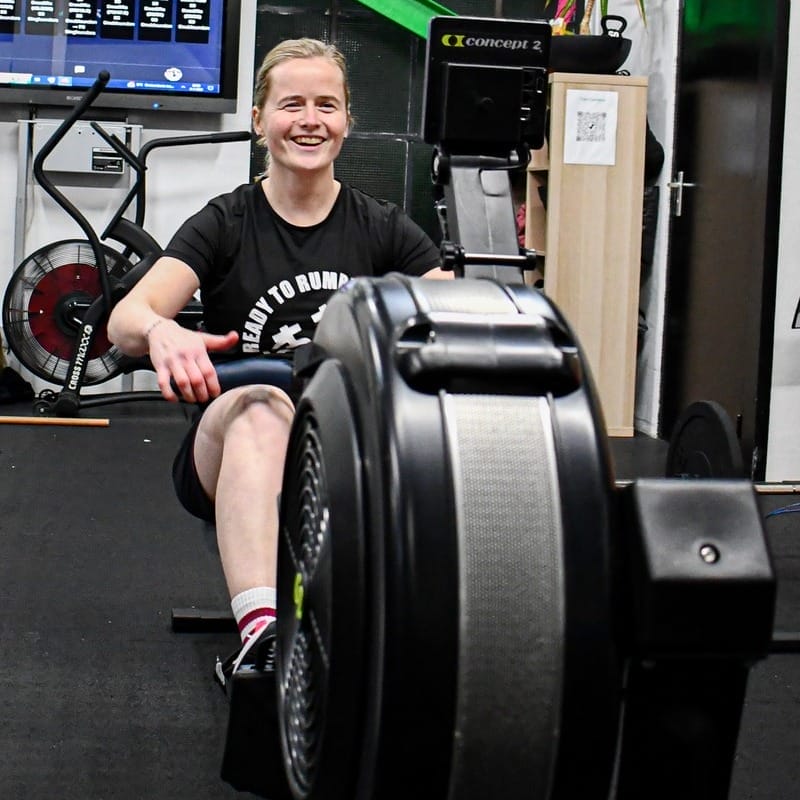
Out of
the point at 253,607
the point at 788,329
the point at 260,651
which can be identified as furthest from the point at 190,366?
the point at 788,329

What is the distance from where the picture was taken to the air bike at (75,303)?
170 inches

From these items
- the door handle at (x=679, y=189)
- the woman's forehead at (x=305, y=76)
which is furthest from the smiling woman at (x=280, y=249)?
the door handle at (x=679, y=189)

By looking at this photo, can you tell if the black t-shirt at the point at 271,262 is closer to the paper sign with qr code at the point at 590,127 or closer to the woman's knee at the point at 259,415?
the woman's knee at the point at 259,415

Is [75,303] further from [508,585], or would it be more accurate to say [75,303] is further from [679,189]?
[508,585]

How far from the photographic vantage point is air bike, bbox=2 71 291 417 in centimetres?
431

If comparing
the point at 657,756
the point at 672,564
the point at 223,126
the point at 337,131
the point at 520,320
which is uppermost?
the point at 223,126

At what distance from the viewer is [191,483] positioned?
179 centimetres

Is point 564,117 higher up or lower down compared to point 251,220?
higher up

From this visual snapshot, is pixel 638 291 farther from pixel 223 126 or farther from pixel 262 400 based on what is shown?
pixel 262 400

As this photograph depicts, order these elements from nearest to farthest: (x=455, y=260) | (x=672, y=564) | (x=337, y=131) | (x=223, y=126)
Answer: (x=672, y=564), (x=455, y=260), (x=337, y=131), (x=223, y=126)

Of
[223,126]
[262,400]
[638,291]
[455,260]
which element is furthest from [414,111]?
[455,260]

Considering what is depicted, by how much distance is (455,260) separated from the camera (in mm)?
1133

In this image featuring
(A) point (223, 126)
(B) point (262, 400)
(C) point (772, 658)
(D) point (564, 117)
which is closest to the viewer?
(B) point (262, 400)

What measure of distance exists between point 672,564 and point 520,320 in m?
0.21
